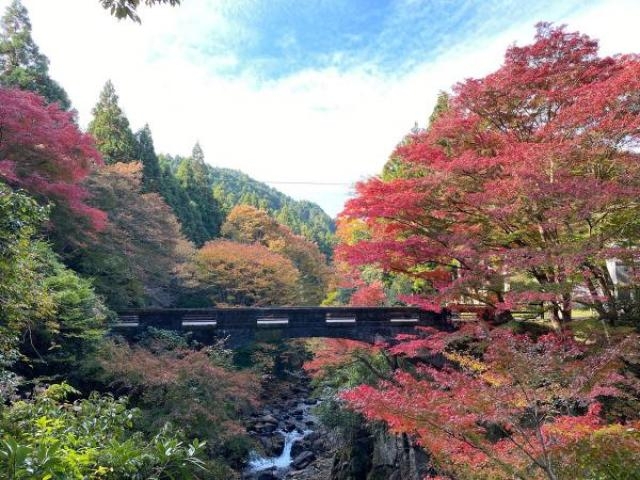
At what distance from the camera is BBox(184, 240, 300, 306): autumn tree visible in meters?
23.9

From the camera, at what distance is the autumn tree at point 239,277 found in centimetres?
2389

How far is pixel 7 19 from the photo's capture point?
19.0m

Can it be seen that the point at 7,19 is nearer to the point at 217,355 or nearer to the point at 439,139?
the point at 217,355

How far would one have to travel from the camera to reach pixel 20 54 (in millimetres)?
19312

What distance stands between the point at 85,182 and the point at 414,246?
568 inches

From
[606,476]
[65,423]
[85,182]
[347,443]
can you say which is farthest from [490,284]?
[85,182]

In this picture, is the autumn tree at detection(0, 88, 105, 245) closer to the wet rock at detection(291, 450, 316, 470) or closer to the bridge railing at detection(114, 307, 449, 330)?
the bridge railing at detection(114, 307, 449, 330)

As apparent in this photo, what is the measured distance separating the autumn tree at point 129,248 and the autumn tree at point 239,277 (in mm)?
1444

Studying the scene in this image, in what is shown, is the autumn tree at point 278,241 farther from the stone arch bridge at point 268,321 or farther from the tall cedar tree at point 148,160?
the stone arch bridge at point 268,321

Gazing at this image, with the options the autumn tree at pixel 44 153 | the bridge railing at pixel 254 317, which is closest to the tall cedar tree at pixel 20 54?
the autumn tree at pixel 44 153

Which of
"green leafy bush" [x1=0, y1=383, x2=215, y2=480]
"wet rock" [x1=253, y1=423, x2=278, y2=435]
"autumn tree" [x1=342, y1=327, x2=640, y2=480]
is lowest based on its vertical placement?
"wet rock" [x1=253, y1=423, x2=278, y2=435]

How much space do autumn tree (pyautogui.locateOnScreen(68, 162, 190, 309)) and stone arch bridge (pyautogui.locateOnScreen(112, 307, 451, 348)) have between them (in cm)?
202

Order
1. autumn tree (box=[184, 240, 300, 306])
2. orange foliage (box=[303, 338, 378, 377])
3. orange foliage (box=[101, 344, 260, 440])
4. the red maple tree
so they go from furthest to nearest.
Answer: autumn tree (box=[184, 240, 300, 306])
orange foliage (box=[303, 338, 378, 377])
the red maple tree
orange foliage (box=[101, 344, 260, 440])

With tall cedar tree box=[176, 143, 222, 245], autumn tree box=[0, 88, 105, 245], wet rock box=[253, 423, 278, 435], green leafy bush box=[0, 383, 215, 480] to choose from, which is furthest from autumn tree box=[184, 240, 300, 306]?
green leafy bush box=[0, 383, 215, 480]
